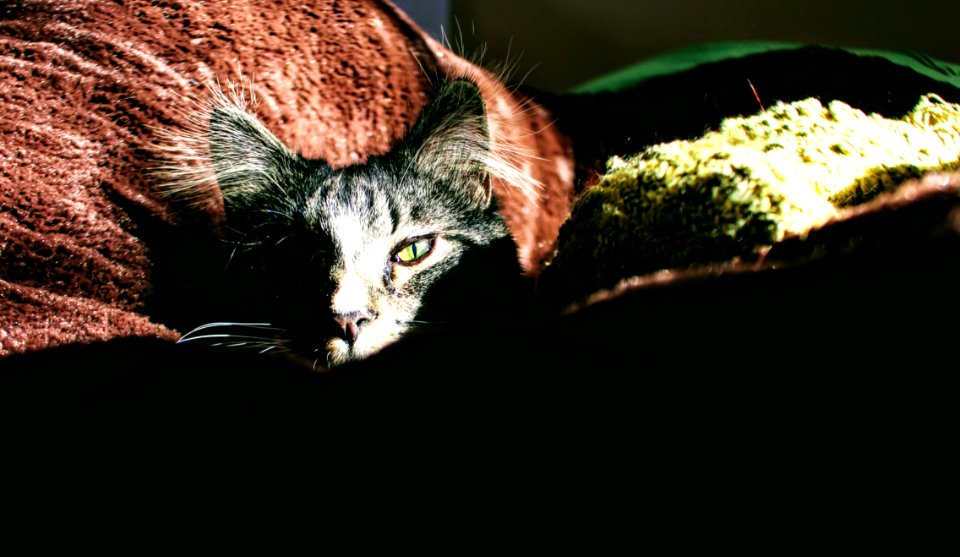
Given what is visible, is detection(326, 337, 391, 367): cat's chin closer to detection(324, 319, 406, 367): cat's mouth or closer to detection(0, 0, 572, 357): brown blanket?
detection(324, 319, 406, 367): cat's mouth

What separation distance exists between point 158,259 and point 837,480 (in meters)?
0.74

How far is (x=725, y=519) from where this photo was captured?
0.98 feet

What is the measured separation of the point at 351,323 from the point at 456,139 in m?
0.30

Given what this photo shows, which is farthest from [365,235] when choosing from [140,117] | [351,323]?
[140,117]

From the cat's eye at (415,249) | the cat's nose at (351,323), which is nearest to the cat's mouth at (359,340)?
the cat's nose at (351,323)

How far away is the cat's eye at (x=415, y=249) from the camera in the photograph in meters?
0.74

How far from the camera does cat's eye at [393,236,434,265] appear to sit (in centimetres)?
74

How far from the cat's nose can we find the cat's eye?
4.7 inches

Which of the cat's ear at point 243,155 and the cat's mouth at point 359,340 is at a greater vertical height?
the cat's ear at point 243,155

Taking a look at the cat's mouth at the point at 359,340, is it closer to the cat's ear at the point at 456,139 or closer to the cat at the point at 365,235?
the cat at the point at 365,235

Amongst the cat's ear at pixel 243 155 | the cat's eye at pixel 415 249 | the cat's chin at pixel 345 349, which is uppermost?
the cat's ear at pixel 243 155

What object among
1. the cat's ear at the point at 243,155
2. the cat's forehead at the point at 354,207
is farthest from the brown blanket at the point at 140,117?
the cat's forehead at the point at 354,207

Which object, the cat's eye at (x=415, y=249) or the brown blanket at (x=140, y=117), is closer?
the brown blanket at (x=140, y=117)

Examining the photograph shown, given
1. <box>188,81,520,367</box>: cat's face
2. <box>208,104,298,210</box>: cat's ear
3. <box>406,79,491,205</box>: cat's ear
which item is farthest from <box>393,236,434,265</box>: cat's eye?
<box>208,104,298,210</box>: cat's ear
